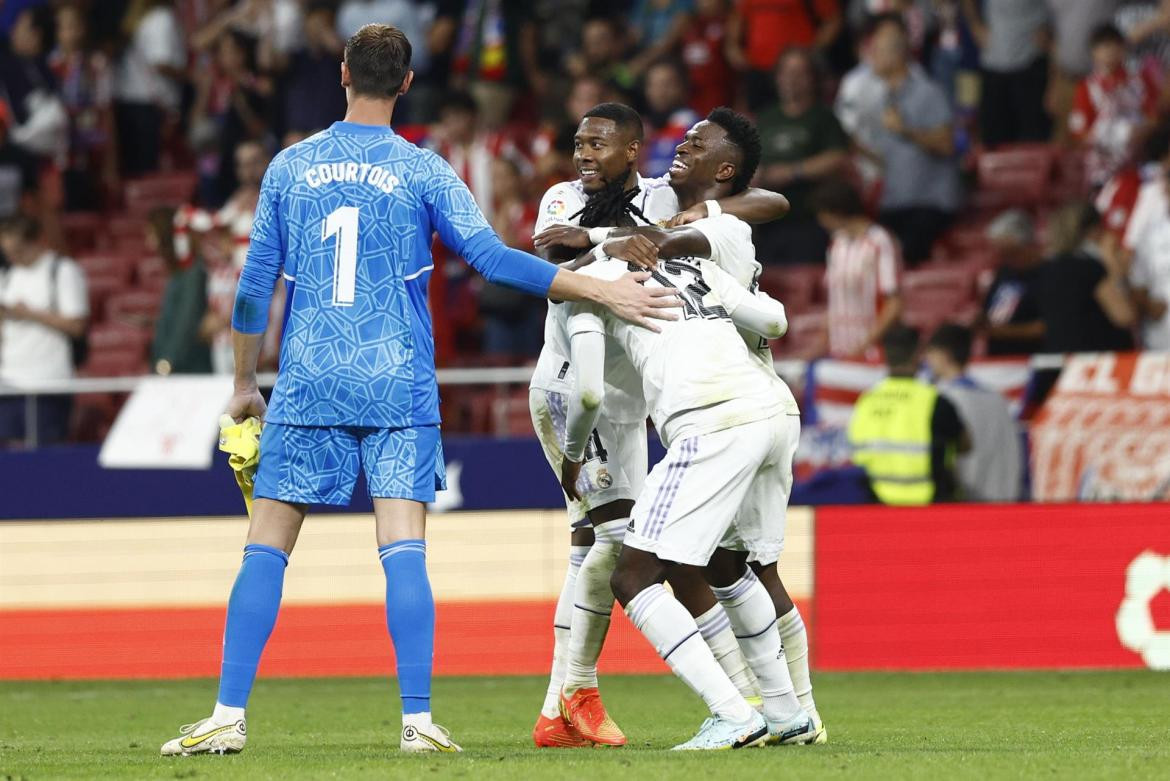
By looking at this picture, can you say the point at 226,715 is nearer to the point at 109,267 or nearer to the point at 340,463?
the point at 340,463

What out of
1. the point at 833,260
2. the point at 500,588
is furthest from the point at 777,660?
the point at 833,260

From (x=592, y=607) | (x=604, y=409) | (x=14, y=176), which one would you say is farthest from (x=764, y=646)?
(x=14, y=176)

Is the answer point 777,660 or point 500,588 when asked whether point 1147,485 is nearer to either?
point 500,588

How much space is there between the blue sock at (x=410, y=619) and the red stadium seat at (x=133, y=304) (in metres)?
12.0

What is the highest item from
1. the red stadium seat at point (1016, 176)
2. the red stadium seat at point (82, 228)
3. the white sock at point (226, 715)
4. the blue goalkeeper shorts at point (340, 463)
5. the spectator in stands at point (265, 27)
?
the spectator in stands at point (265, 27)

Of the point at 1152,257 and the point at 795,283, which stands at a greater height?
the point at 1152,257

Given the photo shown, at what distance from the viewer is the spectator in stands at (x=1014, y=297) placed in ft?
44.9

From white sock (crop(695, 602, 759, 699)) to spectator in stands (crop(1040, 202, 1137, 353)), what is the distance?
6.75 meters

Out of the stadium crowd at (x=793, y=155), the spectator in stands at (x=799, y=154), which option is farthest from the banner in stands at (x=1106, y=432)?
the spectator in stands at (x=799, y=154)

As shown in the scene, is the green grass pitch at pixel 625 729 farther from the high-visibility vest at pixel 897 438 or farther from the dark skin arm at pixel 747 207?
the dark skin arm at pixel 747 207

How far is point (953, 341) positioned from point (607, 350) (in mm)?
5568

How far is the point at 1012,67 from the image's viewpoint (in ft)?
52.5

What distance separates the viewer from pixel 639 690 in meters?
10.9

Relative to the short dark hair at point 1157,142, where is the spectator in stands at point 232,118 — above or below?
above
